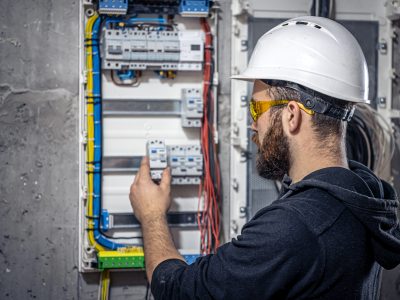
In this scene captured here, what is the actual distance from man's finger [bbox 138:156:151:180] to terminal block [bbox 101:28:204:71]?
1.32 ft

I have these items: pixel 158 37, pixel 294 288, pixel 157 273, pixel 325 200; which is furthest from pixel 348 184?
pixel 158 37

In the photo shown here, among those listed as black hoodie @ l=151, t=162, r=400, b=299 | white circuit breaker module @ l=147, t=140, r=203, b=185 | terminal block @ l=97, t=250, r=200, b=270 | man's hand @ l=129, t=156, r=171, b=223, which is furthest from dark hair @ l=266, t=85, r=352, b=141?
terminal block @ l=97, t=250, r=200, b=270

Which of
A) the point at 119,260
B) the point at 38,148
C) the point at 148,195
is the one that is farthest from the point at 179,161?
the point at 38,148

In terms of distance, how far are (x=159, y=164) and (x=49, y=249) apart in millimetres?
633

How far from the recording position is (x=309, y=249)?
1.50 m

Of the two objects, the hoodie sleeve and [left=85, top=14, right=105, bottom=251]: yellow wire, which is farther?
[left=85, top=14, right=105, bottom=251]: yellow wire

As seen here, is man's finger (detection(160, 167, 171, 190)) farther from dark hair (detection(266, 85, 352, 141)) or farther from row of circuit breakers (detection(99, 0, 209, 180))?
dark hair (detection(266, 85, 352, 141))

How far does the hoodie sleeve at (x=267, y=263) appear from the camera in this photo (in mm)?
1497

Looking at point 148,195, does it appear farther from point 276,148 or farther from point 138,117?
point 276,148

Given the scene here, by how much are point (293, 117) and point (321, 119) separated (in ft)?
0.26

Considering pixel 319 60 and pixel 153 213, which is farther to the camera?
pixel 153 213

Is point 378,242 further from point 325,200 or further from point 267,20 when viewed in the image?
point 267,20

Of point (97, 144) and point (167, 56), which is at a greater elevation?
point (167, 56)

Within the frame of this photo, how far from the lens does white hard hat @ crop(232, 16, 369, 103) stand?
67.7 inches
